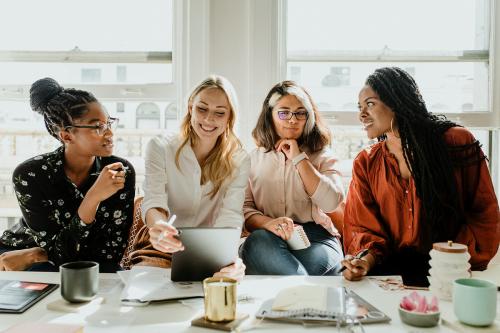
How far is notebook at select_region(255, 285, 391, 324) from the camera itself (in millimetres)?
1163

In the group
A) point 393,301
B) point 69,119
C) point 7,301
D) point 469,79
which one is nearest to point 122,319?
point 7,301

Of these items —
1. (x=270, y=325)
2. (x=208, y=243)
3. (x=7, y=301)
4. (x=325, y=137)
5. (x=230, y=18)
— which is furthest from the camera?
(x=230, y=18)

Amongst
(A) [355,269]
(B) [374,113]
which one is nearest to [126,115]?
(B) [374,113]

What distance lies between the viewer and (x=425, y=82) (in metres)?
2.70

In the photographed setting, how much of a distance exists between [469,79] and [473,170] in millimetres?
957

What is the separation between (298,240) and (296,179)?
1.19 ft

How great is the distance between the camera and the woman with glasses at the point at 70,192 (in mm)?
1904

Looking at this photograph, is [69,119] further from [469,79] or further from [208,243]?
[469,79]

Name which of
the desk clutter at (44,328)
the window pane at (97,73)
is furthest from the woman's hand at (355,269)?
the window pane at (97,73)

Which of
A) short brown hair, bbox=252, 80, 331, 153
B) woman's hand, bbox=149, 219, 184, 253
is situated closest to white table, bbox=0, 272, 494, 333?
woman's hand, bbox=149, 219, 184, 253

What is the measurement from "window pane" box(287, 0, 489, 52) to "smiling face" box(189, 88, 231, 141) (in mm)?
793

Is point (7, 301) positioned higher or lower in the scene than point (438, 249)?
lower

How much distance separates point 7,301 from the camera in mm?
1276

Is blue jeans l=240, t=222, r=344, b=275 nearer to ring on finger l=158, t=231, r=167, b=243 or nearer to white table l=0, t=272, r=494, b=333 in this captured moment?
white table l=0, t=272, r=494, b=333
